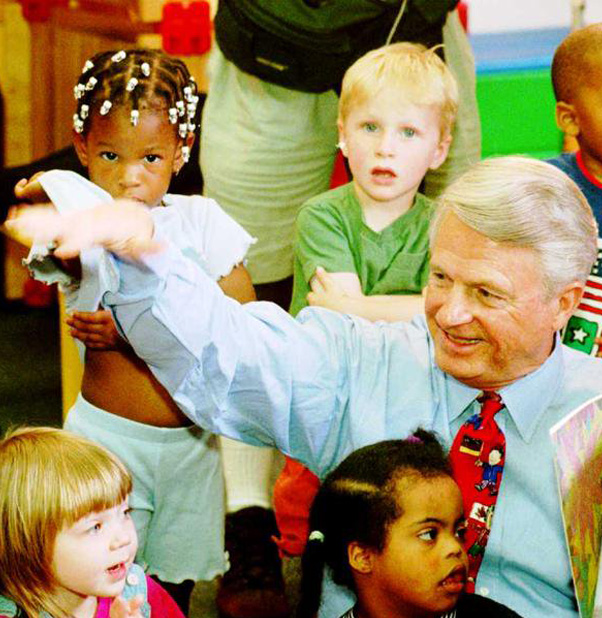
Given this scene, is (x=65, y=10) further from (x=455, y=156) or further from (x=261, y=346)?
(x=261, y=346)

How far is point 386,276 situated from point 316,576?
72 centimetres

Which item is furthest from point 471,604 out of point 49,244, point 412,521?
point 49,244

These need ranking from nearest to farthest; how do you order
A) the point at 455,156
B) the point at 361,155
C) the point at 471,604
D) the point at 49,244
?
1. the point at 49,244
2. the point at 471,604
3. the point at 361,155
4. the point at 455,156

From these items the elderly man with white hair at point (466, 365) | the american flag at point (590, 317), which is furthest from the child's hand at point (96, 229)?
the american flag at point (590, 317)

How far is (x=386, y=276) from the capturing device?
237cm

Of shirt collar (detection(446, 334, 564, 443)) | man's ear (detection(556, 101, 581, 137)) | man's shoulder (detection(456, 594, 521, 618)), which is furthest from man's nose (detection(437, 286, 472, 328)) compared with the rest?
man's ear (detection(556, 101, 581, 137))

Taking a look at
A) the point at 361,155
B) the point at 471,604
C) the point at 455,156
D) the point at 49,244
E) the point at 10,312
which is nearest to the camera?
the point at 49,244

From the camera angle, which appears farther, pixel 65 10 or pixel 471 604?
pixel 65 10

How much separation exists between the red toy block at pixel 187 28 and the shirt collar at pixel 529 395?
2.25m

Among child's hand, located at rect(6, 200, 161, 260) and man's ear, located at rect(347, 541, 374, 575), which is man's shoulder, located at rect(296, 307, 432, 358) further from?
child's hand, located at rect(6, 200, 161, 260)

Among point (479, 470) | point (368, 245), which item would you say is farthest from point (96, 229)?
point (368, 245)

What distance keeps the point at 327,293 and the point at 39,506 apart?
826mm

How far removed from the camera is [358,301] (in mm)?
2258

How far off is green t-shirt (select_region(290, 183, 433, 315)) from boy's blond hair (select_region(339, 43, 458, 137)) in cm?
Answer: 21
